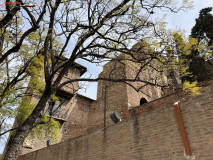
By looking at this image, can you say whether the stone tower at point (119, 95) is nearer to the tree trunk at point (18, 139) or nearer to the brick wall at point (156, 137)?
the brick wall at point (156, 137)

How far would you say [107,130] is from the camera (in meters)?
5.72

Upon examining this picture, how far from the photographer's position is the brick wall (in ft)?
11.8

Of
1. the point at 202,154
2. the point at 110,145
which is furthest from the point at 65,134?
the point at 202,154

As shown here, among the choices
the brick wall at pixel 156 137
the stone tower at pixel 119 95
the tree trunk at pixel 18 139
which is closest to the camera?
the brick wall at pixel 156 137

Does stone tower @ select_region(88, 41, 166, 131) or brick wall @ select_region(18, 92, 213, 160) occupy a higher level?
stone tower @ select_region(88, 41, 166, 131)

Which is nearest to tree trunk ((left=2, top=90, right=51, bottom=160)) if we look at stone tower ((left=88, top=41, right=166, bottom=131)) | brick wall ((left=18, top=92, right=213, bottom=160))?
brick wall ((left=18, top=92, right=213, bottom=160))

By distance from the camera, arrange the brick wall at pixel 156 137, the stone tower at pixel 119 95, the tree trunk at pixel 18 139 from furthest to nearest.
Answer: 1. the stone tower at pixel 119 95
2. the tree trunk at pixel 18 139
3. the brick wall at pixel 156 137

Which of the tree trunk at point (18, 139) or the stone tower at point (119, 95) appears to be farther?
the stone tower at point (119, 95)

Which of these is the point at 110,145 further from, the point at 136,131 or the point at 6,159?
the point at 6,159

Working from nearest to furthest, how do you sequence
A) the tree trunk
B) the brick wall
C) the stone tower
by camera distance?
the brick wall
the tree trunk
the stone tower

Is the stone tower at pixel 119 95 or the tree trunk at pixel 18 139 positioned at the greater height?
the stone tower at pixel 119 95

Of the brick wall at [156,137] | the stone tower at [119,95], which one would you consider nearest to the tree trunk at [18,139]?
the brick wall at [156,137]

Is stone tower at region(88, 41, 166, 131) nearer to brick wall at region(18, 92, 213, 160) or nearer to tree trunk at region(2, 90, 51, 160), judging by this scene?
brick wall at region(18, 92, 213, 160)

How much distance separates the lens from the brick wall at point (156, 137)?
359cm
